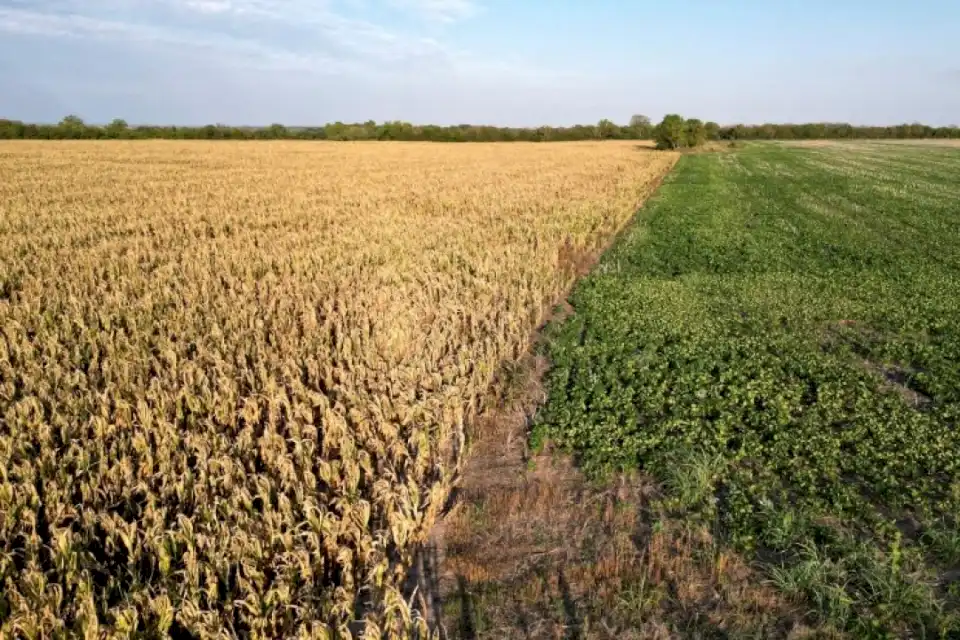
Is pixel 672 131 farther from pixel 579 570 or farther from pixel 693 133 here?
pixel 579 570

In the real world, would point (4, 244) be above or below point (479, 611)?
above

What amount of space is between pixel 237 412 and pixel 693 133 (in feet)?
255

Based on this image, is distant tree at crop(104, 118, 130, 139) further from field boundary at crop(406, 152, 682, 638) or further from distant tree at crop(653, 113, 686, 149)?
field boundary at crop(406, 152, 682, 638)

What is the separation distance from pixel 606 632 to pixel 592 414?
311 centimetres

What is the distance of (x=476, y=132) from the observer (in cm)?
10881

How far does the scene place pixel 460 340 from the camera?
821cm

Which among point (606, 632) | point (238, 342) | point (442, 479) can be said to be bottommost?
point (606, 632)

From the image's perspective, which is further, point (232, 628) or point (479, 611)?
point (479, 611)

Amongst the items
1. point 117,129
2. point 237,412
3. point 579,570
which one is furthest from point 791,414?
point 117,129

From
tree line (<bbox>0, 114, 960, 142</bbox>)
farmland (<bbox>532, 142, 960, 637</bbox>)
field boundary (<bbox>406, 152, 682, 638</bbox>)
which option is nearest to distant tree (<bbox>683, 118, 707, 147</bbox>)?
tree line (<bbox>0, 114, 960, 142</bbox>)

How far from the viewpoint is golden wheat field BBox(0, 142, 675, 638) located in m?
3.60

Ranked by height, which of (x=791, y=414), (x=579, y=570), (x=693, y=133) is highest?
(x=693, y=133)

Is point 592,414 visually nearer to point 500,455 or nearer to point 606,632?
point 500,455

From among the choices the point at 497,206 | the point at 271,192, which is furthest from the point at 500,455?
the point at 271,192
